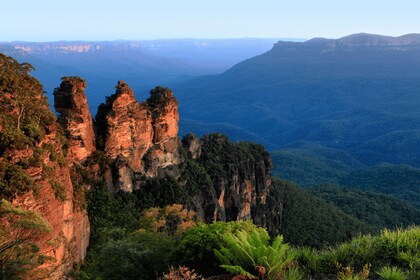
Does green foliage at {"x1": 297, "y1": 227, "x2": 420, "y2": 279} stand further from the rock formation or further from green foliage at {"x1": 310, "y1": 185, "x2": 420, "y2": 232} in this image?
green foliage at {"x1": 310, "y1": 185, "x2": 420, "y2": 232}

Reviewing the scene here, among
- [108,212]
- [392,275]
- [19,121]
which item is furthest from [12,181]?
[392,275]

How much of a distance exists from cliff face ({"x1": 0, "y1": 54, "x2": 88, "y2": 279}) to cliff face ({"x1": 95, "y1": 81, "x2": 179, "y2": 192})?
914 centimetres

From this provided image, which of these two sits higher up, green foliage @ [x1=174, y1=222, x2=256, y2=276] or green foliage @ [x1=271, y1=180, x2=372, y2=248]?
green foliage @ [x1=174, y1=222, x2=256, y2=276]

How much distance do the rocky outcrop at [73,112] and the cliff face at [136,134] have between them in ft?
10.7

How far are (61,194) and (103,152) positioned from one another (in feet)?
49.5

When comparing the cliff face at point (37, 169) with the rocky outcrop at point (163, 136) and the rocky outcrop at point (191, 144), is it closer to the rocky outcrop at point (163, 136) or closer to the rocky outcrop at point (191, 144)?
the rocky outcrop at point (163, 136)

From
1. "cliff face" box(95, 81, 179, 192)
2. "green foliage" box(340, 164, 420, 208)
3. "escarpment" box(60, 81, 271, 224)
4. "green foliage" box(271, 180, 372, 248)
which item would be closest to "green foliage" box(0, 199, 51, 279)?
"escarpment" box(60, 81, 271, 224)

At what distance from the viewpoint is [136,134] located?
42.8 meters

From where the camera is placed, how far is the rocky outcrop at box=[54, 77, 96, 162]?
35031 millimetres

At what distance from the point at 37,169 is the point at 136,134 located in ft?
68.8

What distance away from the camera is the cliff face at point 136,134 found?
39969 mm

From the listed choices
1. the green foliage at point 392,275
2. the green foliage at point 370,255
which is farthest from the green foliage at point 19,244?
the green foliage at point 392,275

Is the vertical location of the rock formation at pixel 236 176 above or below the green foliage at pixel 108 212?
below

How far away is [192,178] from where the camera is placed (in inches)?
2014
